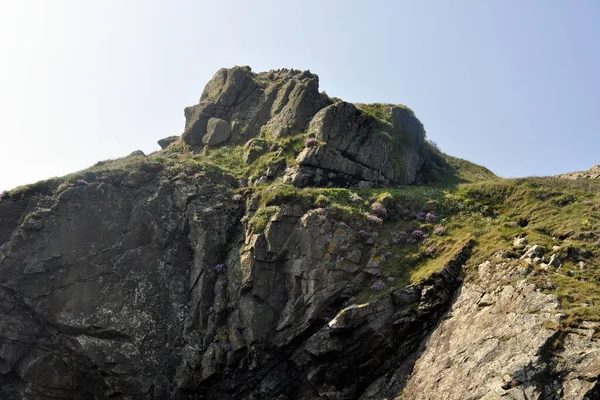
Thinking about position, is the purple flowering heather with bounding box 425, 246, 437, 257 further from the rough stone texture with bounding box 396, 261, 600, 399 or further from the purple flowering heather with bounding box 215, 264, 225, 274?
the purple flowering heather with bounding box 215, 264, 225, 274

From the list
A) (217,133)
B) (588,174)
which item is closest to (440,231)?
(588,174)

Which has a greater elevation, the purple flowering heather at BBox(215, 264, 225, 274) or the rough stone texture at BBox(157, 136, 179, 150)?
the rough stone texture at BBox(157, 136, 179, 150)

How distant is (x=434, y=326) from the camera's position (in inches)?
896

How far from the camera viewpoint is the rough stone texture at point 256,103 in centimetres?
4194

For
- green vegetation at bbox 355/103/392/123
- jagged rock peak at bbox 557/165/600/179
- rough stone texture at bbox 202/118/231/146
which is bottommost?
jagged rock peak at bbox 557/165/600/179

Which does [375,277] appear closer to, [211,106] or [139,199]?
[139,199]

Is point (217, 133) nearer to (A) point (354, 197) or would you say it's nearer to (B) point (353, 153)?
(B) point (353, 153)

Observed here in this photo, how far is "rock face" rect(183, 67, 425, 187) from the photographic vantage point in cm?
3684

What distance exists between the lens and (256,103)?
4709cm

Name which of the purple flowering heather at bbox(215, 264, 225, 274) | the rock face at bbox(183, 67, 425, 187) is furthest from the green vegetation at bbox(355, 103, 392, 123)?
the purple flowering heather at bbox(215, 264, 225, 274)

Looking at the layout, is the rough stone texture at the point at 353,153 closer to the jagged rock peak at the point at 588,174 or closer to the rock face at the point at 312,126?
the rock face at the point at 312,126

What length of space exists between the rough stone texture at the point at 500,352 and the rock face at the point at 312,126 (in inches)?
635

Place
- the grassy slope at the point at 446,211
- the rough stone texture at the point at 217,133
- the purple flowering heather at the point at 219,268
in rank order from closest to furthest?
the grassy slope at the point at 446,211 → the purple flowering heather at the point at 219,268 → the rough stone texture at the point at 217,133

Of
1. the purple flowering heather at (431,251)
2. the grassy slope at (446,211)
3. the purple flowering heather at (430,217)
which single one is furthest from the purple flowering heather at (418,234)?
the purple flowering heather at (430,217)
